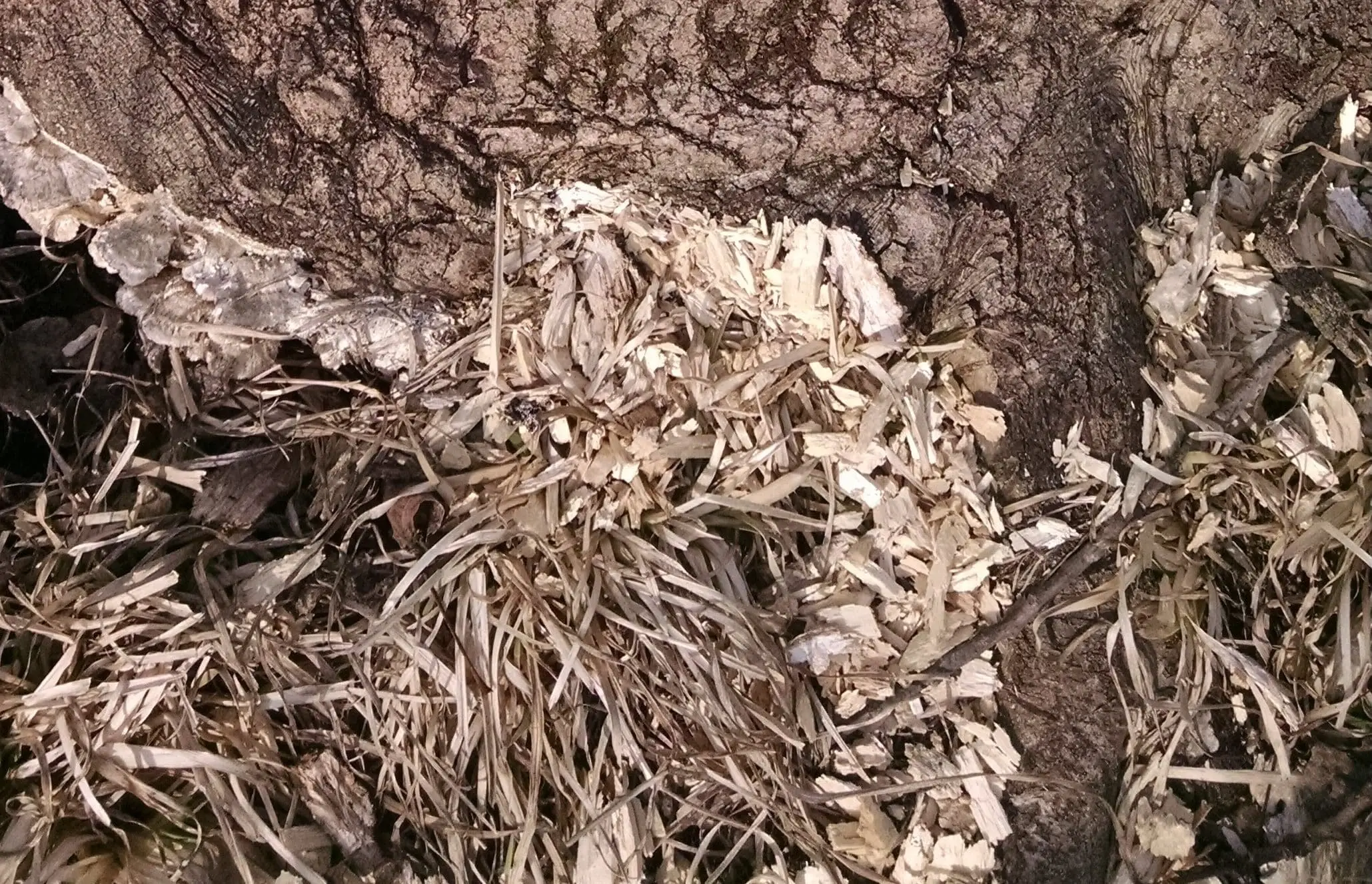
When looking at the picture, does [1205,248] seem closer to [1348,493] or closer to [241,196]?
[1348,493]

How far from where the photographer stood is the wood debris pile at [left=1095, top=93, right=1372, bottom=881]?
105 centimetres

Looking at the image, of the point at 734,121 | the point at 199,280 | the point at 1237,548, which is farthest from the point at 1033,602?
the point at 199,280

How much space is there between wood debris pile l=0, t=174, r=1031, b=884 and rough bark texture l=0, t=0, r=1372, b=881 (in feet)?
0.21

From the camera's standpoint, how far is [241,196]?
1.05 metres

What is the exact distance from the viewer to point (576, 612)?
3.54 ft

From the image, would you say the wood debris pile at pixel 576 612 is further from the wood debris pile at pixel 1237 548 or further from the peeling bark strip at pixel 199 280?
the wood debris pile at pixel 1237 548

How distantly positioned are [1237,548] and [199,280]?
1303mm

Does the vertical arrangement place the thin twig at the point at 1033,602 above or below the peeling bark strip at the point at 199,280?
below

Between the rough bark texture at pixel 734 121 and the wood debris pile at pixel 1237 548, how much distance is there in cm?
6

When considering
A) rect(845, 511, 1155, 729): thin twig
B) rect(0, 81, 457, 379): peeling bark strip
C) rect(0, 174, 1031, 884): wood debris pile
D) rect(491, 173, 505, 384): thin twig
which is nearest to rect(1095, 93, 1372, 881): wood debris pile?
rect(845, 511, 1155, 729): thin twig

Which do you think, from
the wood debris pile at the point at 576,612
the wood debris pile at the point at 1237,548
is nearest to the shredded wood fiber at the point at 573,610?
the wood debris pile at the point at 576,612

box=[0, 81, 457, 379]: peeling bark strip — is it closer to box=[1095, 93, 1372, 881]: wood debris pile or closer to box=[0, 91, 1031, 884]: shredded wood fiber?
box=[0, 91, 1031, 884]: shredded wood fiber

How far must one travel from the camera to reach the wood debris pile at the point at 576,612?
1083 millimetres

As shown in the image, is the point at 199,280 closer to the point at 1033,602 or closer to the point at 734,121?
the point at 734,121
